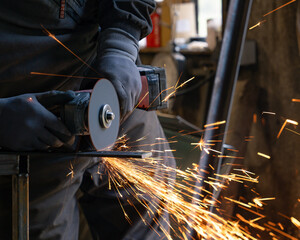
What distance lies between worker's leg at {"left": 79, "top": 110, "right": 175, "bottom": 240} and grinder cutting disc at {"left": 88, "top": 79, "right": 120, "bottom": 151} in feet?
1.14

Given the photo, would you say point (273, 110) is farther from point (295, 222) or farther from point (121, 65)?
point (121, 65)

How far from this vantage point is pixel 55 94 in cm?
103

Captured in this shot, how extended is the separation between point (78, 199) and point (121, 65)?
684mm

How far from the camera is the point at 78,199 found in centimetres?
162

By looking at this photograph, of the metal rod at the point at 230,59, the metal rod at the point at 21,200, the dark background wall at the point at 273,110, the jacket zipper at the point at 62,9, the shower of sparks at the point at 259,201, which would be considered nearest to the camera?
the metal rod at the point at 21,200

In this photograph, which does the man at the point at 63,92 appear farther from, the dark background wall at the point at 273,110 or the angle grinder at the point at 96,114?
the dark background wall at the point at 273,110

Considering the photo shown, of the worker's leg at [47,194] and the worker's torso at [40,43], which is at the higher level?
the worker's torso at [40,43]

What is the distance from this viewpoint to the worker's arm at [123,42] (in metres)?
1.20

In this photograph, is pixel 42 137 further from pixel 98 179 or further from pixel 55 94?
pixel 98 179

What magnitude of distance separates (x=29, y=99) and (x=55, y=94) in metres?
0.08

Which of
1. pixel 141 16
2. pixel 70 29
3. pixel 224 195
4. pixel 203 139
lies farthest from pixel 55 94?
pixel 224 195

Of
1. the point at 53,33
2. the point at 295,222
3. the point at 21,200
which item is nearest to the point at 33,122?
the point at 21,200

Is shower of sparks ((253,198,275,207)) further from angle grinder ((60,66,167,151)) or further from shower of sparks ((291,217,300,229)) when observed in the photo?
angle grinder ((60,66,167,151))

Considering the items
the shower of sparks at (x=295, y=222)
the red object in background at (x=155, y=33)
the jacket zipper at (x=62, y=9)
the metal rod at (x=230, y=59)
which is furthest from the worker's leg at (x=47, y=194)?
the red object in background at (x=155, y=33)
